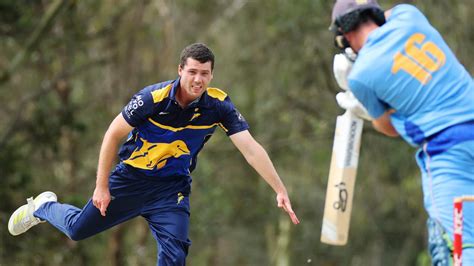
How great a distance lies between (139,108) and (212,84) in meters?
14.0

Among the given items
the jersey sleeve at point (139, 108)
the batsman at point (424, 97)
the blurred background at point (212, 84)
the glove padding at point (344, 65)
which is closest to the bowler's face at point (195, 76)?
the jersey sleeve at point (139, 108)

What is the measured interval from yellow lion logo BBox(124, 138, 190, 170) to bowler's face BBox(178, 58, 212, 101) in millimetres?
558

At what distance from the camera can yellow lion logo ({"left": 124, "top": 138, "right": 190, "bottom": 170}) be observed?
690 centimetres

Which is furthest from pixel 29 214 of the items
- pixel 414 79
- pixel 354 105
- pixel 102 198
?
pixel 414 79

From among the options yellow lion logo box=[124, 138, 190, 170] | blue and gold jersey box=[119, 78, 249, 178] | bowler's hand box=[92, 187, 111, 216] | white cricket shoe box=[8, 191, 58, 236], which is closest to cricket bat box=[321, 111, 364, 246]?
blue and gold jersey box=[119, 78, 249, 178]

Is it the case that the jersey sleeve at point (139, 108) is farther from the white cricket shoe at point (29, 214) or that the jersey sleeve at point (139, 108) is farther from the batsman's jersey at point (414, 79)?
the batsman's jersey at point (414, 79)

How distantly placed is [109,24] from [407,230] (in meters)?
10.6

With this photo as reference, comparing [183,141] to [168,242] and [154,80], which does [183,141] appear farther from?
[154,80]

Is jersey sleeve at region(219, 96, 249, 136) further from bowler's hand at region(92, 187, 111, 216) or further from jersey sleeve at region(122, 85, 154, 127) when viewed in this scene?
bowler's hand at region(92, 187, 111, 216)

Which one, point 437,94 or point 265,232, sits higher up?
point 437,94

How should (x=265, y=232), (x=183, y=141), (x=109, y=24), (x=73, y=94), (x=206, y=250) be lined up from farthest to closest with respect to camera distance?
(x=265, y=232)
(x=206, y=250)
(x=73, y=94)
(x=109, y=24)
(x=183, y=141)

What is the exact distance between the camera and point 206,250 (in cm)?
2475

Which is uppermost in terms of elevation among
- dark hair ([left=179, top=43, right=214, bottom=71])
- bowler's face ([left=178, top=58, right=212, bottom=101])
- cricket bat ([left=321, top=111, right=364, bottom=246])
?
dark hair ([left=179, top=43, right=214, bottom=71])

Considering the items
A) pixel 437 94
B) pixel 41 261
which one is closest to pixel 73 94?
pixel 41 261
